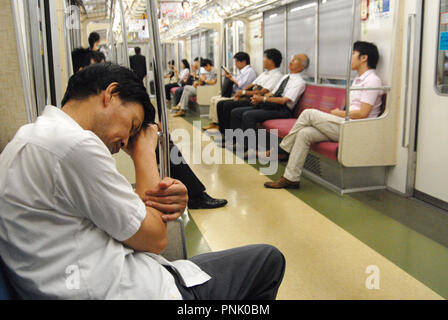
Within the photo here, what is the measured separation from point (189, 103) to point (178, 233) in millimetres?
11713

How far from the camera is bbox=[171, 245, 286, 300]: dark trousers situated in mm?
→ 1536

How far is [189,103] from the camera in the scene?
44.1 ft

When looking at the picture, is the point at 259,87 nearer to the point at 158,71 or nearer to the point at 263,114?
the point at 263,114

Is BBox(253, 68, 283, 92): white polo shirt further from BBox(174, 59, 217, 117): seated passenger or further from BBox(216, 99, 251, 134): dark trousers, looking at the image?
BBox(174, 59, 217, 117): seated passenger

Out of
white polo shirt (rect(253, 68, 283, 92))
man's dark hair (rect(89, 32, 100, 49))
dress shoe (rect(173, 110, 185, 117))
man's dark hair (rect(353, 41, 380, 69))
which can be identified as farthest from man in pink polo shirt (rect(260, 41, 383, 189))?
dress shoe (rect(173, 110, 185, 117))

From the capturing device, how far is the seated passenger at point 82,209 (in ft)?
3.67

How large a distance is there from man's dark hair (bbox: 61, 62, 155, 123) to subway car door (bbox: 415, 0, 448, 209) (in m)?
3.48

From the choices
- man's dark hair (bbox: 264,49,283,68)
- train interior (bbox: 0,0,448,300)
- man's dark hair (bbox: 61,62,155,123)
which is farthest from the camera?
man's dark hair (bbox: 264,49,283,68)

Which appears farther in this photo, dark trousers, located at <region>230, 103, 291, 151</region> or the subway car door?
Answer: dark trousers, located at <region>230, 103, 291, 151</region>

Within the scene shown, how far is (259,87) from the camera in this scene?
26.6 ft

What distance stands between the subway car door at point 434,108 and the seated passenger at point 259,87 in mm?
3466

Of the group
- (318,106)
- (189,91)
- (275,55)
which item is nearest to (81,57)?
(318,106)
